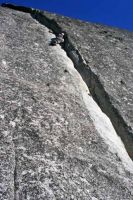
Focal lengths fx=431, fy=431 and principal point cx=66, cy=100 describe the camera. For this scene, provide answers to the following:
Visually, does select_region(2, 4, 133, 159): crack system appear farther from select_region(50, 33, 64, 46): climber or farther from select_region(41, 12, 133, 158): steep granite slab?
select_region(50, 33, 64, 46): climber

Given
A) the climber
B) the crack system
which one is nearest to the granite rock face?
the crack system

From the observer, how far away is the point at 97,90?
9703 mm

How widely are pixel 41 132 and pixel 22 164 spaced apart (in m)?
0.99

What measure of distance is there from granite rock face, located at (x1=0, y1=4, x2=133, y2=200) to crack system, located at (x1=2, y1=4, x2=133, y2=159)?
104 millimetres

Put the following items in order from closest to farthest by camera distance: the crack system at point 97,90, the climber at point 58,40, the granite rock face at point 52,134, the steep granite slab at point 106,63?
the granite rock face at point 52,134
the crack system at point 97,90
the steep granite slab at point 106,63
the climber at point 58,40

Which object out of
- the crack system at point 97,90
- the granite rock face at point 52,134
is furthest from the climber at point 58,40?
the granite rock face at point 52,134

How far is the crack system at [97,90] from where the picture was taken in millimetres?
8492

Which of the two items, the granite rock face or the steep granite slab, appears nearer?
the granite rock face

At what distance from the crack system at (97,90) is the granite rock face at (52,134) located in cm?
10

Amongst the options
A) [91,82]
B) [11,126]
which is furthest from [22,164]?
[91,82]

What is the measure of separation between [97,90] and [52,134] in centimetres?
262

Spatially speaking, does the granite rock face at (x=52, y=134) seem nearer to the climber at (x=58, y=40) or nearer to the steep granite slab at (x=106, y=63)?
the steep granite slab at (x=106, y=63)

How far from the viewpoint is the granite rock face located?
6.30 m

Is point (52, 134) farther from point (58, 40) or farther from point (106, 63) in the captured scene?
point (58, 40)
